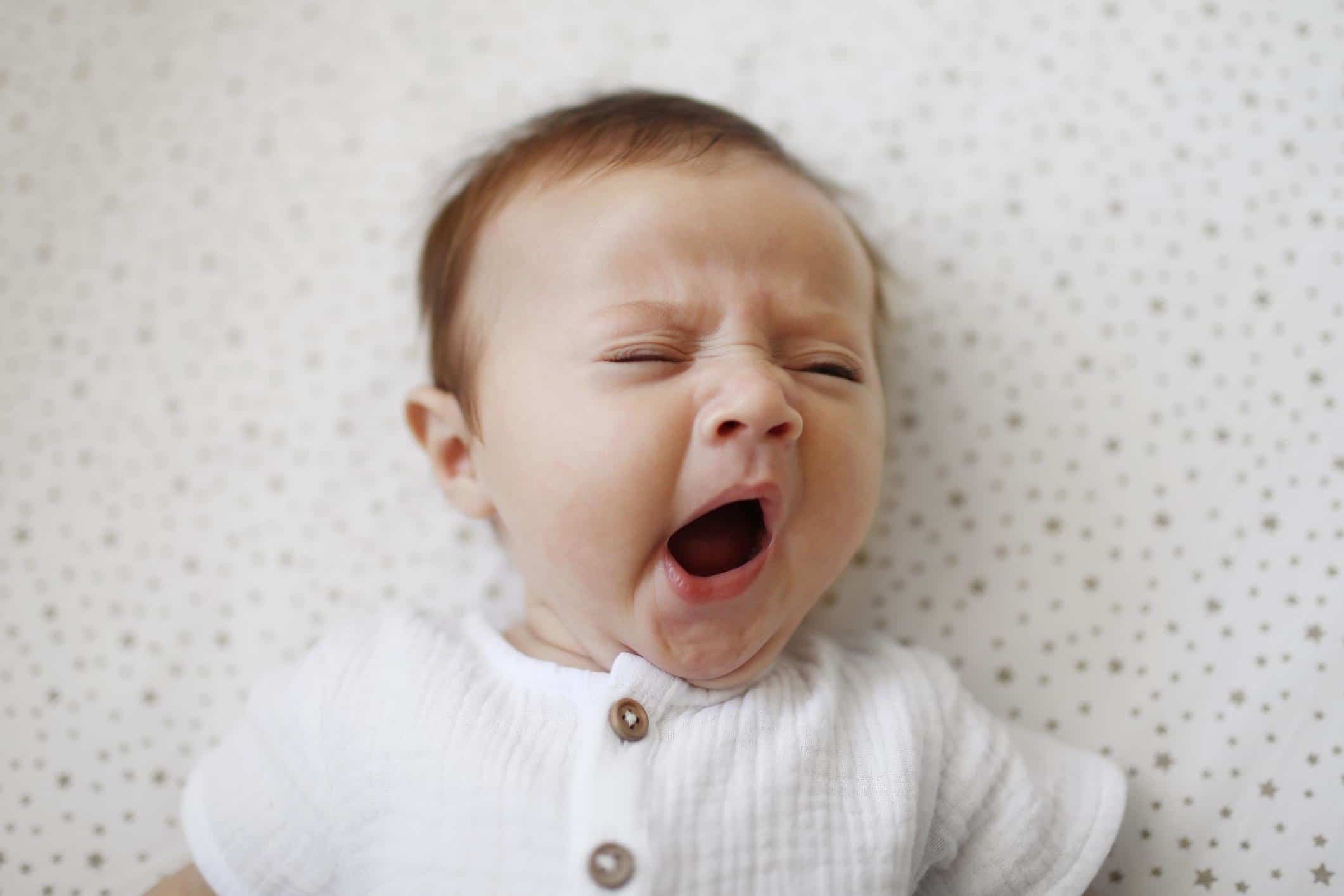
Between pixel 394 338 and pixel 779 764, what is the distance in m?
0.73

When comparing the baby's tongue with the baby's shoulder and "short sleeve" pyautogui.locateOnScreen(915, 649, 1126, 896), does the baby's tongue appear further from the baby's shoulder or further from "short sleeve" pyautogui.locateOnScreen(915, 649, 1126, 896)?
"short sleeve" pyautogui.locateOnScreen(915, 649, 1126, 896)

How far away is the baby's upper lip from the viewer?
0.81 metres

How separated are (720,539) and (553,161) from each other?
0.42m

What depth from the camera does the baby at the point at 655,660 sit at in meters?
0.82

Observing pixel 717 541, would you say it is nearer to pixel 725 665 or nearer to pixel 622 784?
pixel 725 665

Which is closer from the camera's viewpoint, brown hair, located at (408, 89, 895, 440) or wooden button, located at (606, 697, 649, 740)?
wooden button, located at (606, 697, 649, 740)

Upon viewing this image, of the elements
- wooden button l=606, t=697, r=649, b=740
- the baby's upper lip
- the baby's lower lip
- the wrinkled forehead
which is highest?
the wrinkled forehead

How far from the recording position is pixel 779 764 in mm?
845

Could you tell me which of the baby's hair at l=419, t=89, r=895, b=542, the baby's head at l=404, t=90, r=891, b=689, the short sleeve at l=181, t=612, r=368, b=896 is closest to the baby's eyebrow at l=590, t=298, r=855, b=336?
the baby's head at l=404, t=90, r=891, b=689

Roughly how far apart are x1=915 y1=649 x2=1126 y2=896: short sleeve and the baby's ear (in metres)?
0.52

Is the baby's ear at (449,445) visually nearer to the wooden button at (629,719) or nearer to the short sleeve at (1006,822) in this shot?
the wooden button at (629,719)

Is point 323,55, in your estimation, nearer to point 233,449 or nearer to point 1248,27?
point 233,449

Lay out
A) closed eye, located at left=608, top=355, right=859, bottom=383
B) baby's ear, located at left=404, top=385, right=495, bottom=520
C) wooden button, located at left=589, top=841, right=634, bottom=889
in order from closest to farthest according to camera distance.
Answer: wooden button, located at left=589, top=841, right=634, bottom=889 < closed eye, located at left=608, top=355, right=859, bottom=383 < baby's ear, located at left=404, top=385, right=495, bottom=520

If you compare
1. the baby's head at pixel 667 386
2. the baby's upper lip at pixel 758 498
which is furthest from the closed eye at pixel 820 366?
the baby's upper lip at pixel 758 498
